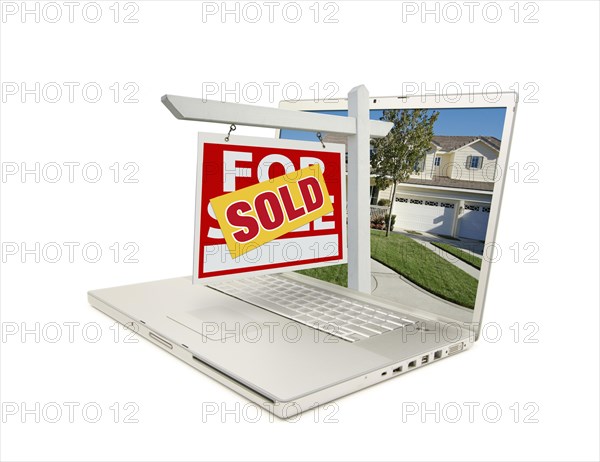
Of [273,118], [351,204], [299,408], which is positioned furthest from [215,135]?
[299,408]

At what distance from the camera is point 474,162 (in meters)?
1.53

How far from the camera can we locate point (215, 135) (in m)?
1.43

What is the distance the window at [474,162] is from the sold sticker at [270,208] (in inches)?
18.2

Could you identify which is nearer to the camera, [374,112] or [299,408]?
[299,408]

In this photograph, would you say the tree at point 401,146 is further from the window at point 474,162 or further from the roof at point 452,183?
the window at point 474,162

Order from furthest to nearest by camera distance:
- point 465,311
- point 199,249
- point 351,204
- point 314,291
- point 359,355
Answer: point 314,291 → point 351,204 → point 465,311 → point 199,249 → point 359,355

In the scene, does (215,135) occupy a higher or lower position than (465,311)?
higher

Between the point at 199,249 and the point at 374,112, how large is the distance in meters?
0.84

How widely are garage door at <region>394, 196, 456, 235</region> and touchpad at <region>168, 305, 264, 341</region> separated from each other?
647mm

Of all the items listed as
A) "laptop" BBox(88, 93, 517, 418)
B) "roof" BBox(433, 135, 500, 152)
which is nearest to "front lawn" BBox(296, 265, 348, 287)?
"laptop" BBox(88, 93, 517, 418)

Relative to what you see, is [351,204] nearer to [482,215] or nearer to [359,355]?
[482,215]

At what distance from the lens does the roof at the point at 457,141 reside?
59.0 inches

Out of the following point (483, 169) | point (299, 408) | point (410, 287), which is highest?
point (483, 169)

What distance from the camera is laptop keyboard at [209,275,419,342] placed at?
1430 mm
